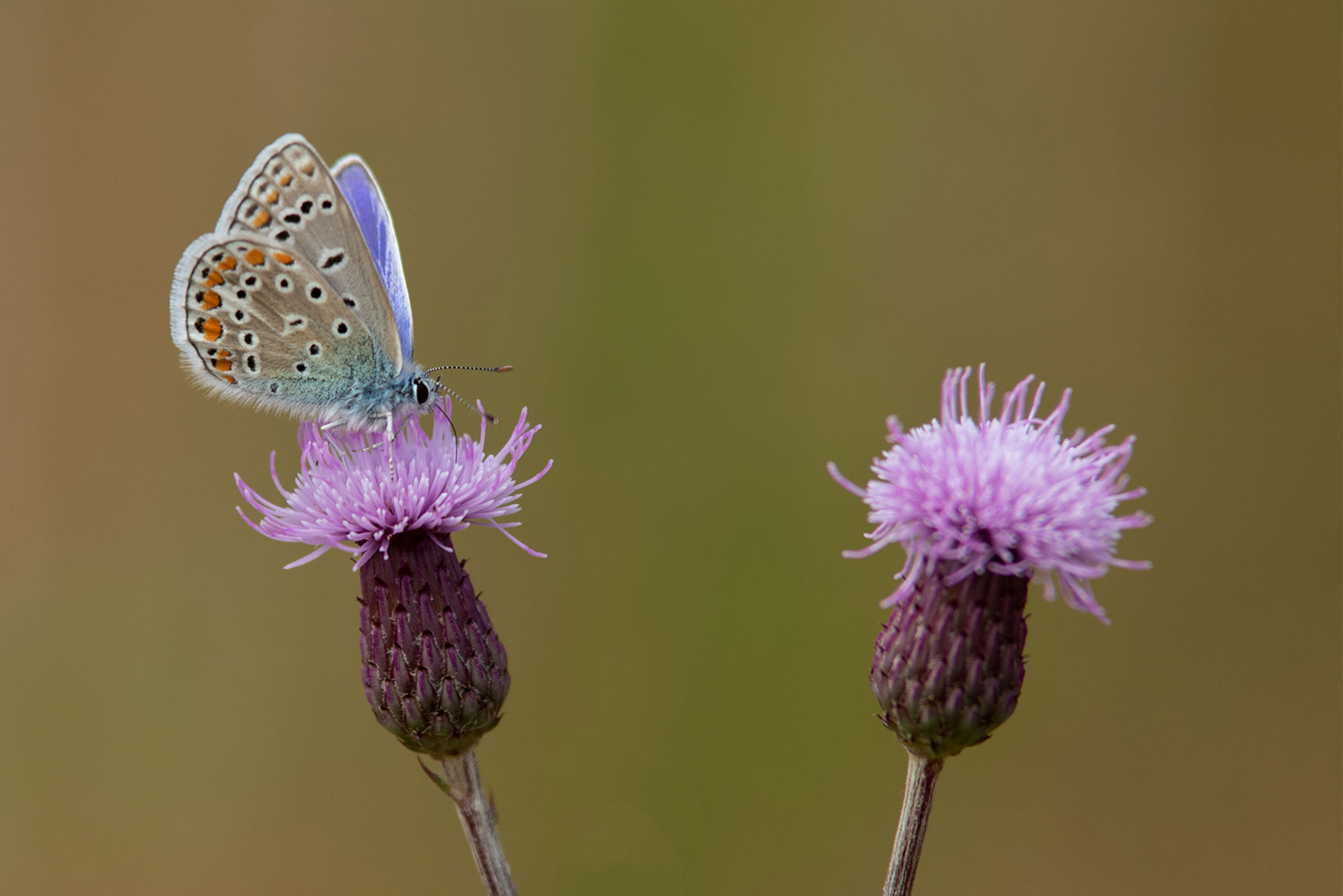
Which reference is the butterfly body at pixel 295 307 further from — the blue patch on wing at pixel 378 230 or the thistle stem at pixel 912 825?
the thistle stem at pixel 912 825

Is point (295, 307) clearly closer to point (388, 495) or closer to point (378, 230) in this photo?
point (378, 230)

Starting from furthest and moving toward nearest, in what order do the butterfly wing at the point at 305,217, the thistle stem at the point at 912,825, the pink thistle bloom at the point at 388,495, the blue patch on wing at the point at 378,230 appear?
1. the blue patch on wing at the point at 378,230
2. the butterfly wing at the point at 305,217
3. the pink thistle bloom at the point at 388,495
4. the thistle stem at the point at 912,825

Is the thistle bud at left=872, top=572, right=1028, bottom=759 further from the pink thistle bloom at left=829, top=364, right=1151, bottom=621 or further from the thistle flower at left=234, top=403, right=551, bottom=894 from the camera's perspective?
the thistle flower at left=234, top=403, right=551, bottom=894

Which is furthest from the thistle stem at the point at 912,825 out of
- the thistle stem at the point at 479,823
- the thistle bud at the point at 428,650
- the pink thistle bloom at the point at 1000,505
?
the thistle bud at the point at 428,650

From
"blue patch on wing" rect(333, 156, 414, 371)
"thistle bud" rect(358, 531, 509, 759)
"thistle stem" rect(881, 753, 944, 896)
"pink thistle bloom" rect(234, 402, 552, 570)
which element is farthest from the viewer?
"blue patch on wing" rect(333, 156, 414, 371)

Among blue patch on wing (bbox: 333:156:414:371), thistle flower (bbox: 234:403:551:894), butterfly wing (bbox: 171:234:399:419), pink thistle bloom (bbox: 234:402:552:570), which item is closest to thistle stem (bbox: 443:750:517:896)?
thistle flower (bbox: 234:403:551:894)

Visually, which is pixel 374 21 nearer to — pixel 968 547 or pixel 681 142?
pixel 681 142

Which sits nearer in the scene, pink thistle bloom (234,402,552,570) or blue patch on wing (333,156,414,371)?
pink thistle bloom (234,402,552,570)
